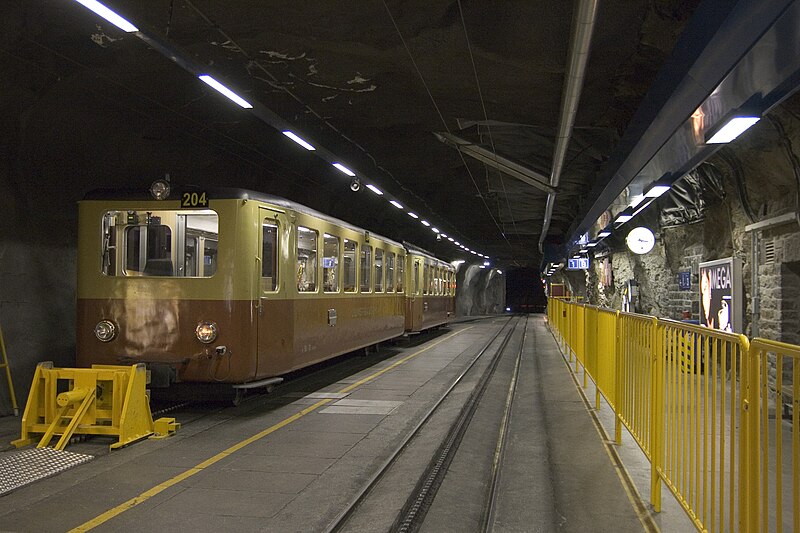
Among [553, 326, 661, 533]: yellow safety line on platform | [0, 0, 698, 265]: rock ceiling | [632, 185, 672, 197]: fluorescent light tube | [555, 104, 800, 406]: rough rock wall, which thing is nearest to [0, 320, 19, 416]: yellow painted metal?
[0, 0, 698, 265]: rock ceiling

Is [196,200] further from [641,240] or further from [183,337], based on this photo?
[641,240]

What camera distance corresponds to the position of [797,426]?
2754 millimetres

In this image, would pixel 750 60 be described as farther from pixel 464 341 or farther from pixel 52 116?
pixel 464 341

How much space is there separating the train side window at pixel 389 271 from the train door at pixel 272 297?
6922 millimetres

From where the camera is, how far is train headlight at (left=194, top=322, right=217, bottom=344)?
8.28 m

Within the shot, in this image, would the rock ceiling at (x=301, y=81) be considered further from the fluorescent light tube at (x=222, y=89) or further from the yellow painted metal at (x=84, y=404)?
the yellow painted metal at (x=84, y=404)

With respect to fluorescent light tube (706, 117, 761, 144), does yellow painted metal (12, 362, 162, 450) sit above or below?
below

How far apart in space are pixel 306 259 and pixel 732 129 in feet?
20.2

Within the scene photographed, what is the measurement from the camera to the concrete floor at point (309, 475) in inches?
195

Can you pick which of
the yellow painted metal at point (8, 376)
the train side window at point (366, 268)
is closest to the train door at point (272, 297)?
the yellow painted metal at point (8, 376)

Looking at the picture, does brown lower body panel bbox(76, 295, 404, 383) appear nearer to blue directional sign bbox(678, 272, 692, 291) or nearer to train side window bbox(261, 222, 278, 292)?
train side window bbox(261, 222, 278, 292)

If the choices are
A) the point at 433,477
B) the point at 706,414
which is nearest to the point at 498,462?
the point at 433,477

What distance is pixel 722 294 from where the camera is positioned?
1159 centimetres

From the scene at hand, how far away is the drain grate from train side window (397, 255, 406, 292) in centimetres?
1175
